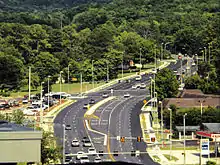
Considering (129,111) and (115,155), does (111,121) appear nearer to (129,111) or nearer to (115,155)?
(129,111)

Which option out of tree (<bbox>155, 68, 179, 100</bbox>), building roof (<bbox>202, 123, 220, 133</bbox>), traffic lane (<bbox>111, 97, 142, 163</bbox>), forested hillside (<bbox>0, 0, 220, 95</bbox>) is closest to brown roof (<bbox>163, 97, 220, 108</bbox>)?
tree (<bbox>155, 68, 179, 100</bbox>)

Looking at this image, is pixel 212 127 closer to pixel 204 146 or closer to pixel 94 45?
pixel 204 146

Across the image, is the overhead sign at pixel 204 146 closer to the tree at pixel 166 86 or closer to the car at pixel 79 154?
the car at pixel 79 154

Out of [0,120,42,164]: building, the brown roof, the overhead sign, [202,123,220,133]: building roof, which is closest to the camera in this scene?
[0,120,42,164]: building

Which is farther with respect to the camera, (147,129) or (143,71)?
(143,71)

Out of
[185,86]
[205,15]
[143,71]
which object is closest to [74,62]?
[143,71]

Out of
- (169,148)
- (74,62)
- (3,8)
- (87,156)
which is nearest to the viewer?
(87,156)

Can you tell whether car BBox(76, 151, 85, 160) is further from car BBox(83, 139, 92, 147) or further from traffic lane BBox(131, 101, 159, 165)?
traffic lane BBox(131, 101, 159, 165)
